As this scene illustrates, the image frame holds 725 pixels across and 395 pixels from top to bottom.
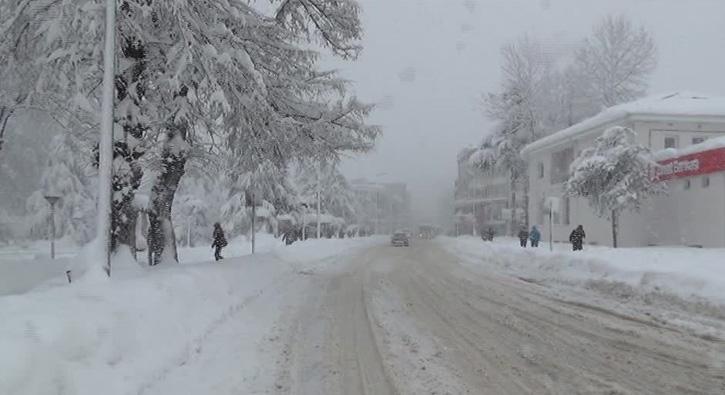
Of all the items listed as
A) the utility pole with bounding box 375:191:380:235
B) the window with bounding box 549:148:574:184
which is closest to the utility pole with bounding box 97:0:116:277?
the window with bounding box 549:148:574:184

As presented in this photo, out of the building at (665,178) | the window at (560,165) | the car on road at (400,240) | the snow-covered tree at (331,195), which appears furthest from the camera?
the snow-covered tree at (331,195)

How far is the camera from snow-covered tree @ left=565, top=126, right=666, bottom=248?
2889cm

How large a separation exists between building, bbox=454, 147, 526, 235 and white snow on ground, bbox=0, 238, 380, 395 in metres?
64.3

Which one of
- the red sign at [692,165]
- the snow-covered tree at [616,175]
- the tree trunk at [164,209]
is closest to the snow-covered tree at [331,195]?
the snow-covered tree at [616,175]

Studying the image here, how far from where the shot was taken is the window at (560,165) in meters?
44.9

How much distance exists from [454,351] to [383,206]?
448 feet

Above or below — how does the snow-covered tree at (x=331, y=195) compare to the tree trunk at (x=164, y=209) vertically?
above

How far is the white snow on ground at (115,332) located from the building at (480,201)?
64.3 m

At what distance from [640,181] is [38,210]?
37.1m

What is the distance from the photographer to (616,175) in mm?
29516

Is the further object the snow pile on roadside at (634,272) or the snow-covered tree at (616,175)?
the snow-covered tree at (616,175)

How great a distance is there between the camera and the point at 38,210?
44.6 m

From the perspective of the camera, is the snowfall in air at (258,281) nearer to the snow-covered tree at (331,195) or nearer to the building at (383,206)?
the snow-covered tree at (331,195)

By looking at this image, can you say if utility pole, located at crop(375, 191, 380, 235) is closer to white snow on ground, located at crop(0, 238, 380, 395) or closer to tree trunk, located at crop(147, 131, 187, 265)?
tree trunk, located at crop(147, 131, 187, 265)
